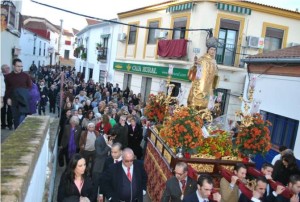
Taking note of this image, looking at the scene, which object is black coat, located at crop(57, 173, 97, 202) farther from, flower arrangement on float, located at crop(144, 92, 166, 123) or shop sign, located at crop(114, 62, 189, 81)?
shop sign, located at crop(114, 62, 189, 81)

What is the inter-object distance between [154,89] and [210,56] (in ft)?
39.2

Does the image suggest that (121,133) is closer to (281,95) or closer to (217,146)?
(217,146)

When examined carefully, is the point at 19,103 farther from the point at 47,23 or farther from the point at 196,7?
the point at 47,23

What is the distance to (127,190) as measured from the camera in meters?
4.95

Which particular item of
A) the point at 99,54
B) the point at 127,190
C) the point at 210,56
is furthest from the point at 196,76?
the point at 99,54

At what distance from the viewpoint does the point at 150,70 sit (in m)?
20.3

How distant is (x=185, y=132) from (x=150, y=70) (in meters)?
14.6

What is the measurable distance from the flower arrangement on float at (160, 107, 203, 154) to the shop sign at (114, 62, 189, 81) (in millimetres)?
10987

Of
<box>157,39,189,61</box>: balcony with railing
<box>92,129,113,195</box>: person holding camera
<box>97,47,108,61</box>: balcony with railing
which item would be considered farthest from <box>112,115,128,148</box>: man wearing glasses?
<box>97,47,108,61</box>: balcony with railing

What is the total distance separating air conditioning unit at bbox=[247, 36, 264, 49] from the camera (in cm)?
1638

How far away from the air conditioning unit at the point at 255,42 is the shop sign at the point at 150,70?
350cm

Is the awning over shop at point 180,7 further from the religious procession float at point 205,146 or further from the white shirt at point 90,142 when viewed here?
the white shirt at point 90,142

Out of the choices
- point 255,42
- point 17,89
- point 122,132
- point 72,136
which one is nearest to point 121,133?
point 122,132

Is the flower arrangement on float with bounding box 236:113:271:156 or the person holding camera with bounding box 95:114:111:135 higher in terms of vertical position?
the flower arrangement on float with bounding box 236:113:271:156
